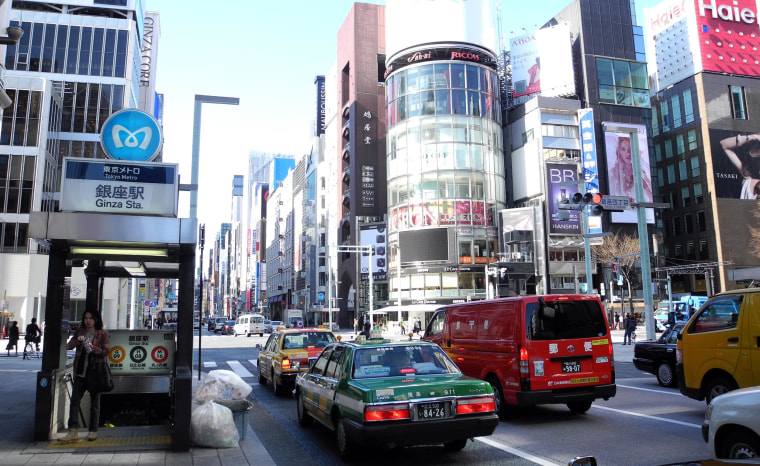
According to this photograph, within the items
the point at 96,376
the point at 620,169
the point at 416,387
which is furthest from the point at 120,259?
the point at 620,169

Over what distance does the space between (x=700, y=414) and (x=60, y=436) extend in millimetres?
10082

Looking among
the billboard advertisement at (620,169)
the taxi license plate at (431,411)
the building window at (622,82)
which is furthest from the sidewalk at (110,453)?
the building window at (622,82)

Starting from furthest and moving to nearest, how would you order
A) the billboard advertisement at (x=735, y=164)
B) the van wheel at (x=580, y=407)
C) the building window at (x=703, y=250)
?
the building window at (x=703, y=250)
the billboard advertisement at (x=735, y=164)
the van wheel at (x=580, y=407)

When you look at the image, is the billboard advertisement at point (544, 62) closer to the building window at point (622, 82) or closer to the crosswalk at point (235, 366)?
the building window at point (622, 82)

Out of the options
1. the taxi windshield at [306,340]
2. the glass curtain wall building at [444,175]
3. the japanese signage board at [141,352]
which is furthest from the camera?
the glass curtain wall building at [444,175]

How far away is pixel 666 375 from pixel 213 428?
426 inches

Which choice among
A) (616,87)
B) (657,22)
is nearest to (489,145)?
(616,87)

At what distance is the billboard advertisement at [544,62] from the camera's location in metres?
69.9

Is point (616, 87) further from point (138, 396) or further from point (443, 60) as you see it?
point (138, 396)

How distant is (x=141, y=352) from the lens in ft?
29.9

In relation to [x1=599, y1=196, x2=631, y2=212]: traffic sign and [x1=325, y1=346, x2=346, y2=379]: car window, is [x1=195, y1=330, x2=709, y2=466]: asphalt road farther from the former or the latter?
[x1=599, y1=196, x2=631, y2=212]: traffic sign

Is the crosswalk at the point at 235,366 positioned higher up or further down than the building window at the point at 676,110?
further down

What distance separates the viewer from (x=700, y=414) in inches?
380

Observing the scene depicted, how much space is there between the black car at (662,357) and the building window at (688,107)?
246ft
